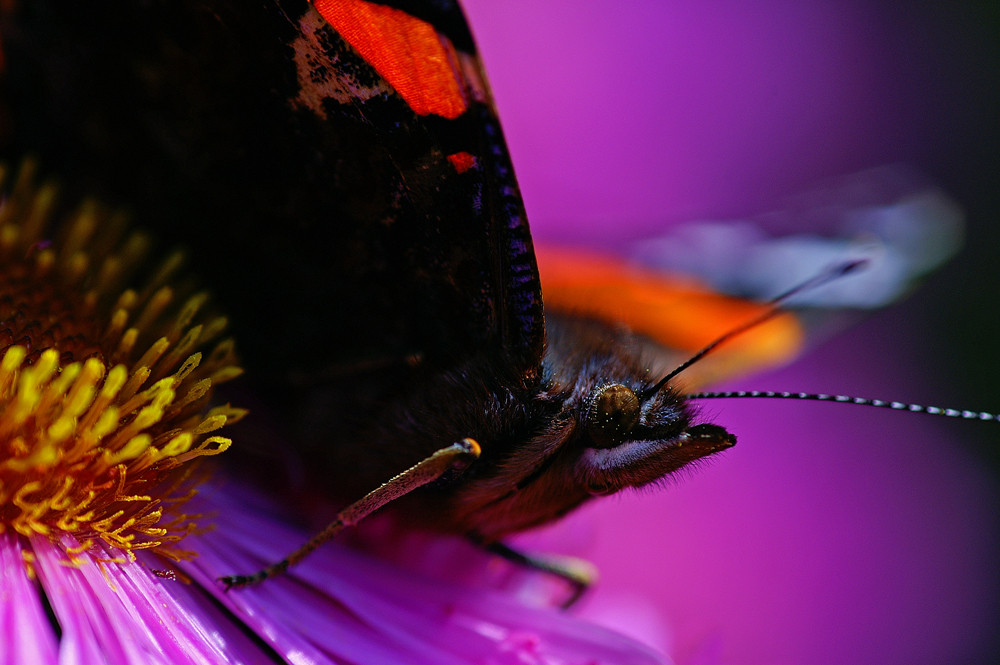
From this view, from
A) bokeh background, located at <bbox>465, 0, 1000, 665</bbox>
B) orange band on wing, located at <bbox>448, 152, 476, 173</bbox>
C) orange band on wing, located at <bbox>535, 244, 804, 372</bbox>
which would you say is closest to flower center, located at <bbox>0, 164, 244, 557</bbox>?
orange band on wing, located at <bbox>448, 152, 476, 173</bbox>

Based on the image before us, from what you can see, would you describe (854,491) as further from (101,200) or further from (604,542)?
(101,200)

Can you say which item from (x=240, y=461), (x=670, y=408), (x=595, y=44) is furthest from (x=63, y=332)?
(x=595, y=44)

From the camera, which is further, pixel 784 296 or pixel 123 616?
pixel 784 296

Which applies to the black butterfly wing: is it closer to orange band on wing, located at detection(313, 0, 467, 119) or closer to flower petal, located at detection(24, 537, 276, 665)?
orange band on wing, located at detection(313, 0, 467, 119)

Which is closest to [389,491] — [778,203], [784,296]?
[784,296]

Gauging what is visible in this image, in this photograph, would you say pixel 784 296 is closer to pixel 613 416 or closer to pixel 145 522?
pixel 613 416

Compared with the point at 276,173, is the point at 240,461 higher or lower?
lower

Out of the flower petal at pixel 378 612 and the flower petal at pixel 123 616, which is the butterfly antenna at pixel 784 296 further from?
the flower petal at pixel 123 616

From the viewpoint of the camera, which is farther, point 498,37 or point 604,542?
point 498,37
